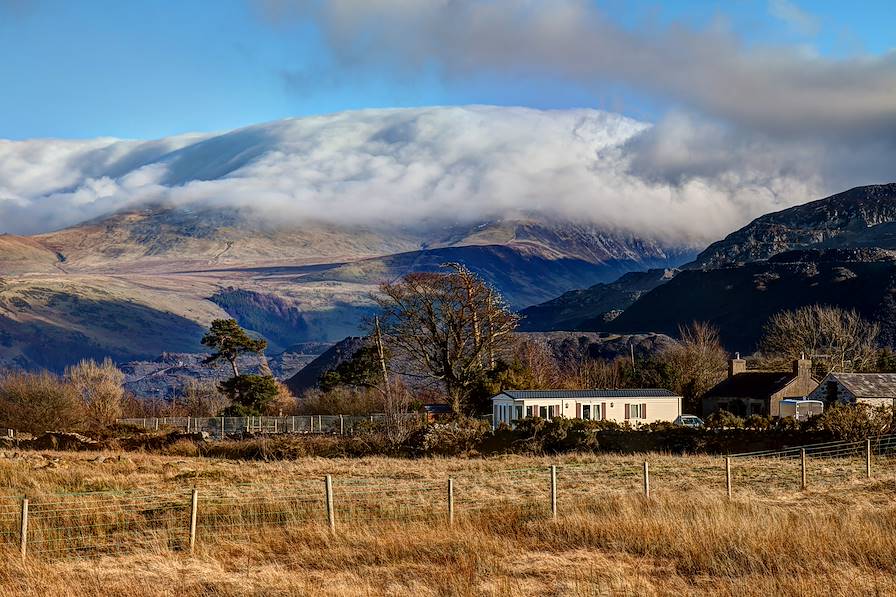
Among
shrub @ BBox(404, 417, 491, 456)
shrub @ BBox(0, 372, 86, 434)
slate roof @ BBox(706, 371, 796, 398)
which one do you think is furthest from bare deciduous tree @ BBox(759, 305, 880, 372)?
shrub @ BBox(0, 372, 86, 434)

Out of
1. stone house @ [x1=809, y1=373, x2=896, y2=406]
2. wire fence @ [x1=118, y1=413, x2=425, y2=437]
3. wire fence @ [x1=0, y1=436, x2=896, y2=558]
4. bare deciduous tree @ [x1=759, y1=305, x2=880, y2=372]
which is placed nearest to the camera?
wire fence @ [x1=0, y1=436, x2=896, y2=558]

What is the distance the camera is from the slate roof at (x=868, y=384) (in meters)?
61.6

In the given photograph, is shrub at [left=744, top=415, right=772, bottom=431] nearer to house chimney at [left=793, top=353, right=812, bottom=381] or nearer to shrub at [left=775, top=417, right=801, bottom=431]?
shrub at [left=775, top=417, right=801, bottom=431]

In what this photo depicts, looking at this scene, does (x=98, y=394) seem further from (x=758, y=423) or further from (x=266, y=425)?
(x=758, y=423)

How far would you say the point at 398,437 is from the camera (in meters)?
54.4

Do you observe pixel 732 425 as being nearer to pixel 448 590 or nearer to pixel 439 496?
pixel 439 496

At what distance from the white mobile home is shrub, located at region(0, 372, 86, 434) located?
3129 centimetres

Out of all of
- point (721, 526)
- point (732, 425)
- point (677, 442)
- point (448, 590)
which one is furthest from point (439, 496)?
point (732, 425)

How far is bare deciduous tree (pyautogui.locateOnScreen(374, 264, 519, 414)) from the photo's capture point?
67375mm

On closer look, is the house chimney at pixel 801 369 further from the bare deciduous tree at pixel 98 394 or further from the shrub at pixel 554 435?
the bare deciduous tree at pixel 98 394

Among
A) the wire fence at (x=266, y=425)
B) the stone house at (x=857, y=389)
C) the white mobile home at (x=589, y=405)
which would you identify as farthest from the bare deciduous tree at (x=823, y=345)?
the wire fence at (x=266, y=425)

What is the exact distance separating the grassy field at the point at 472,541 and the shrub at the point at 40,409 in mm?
46367

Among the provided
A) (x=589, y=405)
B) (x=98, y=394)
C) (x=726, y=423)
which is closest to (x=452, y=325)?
(x=589, y=405)

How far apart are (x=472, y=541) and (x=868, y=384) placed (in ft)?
167
